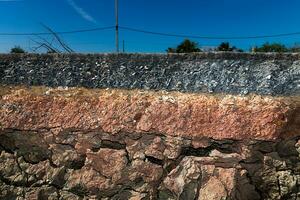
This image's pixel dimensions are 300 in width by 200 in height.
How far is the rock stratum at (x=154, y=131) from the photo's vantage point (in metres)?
3.23

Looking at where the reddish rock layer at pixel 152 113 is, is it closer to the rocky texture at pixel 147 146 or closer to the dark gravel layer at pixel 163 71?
the rocky texture at pixel 147 146

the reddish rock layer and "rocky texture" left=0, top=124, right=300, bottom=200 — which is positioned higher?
the reddish rock layer

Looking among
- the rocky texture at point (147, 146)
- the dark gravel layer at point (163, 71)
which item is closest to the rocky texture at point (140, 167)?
the rocky texture at point (147, 146)

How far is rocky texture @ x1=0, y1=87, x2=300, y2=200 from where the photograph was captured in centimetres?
323

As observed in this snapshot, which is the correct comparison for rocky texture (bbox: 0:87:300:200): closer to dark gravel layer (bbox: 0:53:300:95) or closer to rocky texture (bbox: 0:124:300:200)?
rocky texture (bbox: 0:124:300:200)

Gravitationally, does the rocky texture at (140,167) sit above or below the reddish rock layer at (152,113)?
below

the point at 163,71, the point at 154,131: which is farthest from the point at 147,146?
the point at 163,71

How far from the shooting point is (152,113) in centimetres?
338

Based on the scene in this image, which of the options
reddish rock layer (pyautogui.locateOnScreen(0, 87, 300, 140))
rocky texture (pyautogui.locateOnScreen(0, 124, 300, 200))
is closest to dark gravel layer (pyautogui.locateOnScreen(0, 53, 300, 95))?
reddish rock layer (pyautogui.locateOnScreen(0, 87, 300, 140))

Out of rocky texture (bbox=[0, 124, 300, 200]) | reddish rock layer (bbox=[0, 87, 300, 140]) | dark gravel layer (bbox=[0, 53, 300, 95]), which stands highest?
dark gravel layer (bbox=[0, 53, 300, 95])

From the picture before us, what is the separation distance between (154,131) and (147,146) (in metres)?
0.11

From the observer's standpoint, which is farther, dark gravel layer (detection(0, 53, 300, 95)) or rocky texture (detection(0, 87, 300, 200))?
dark gravel layer (detection(0, 53, 300, 95))

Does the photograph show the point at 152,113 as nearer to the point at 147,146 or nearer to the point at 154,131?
the point at 154,131

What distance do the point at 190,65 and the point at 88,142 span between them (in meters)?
0.94
